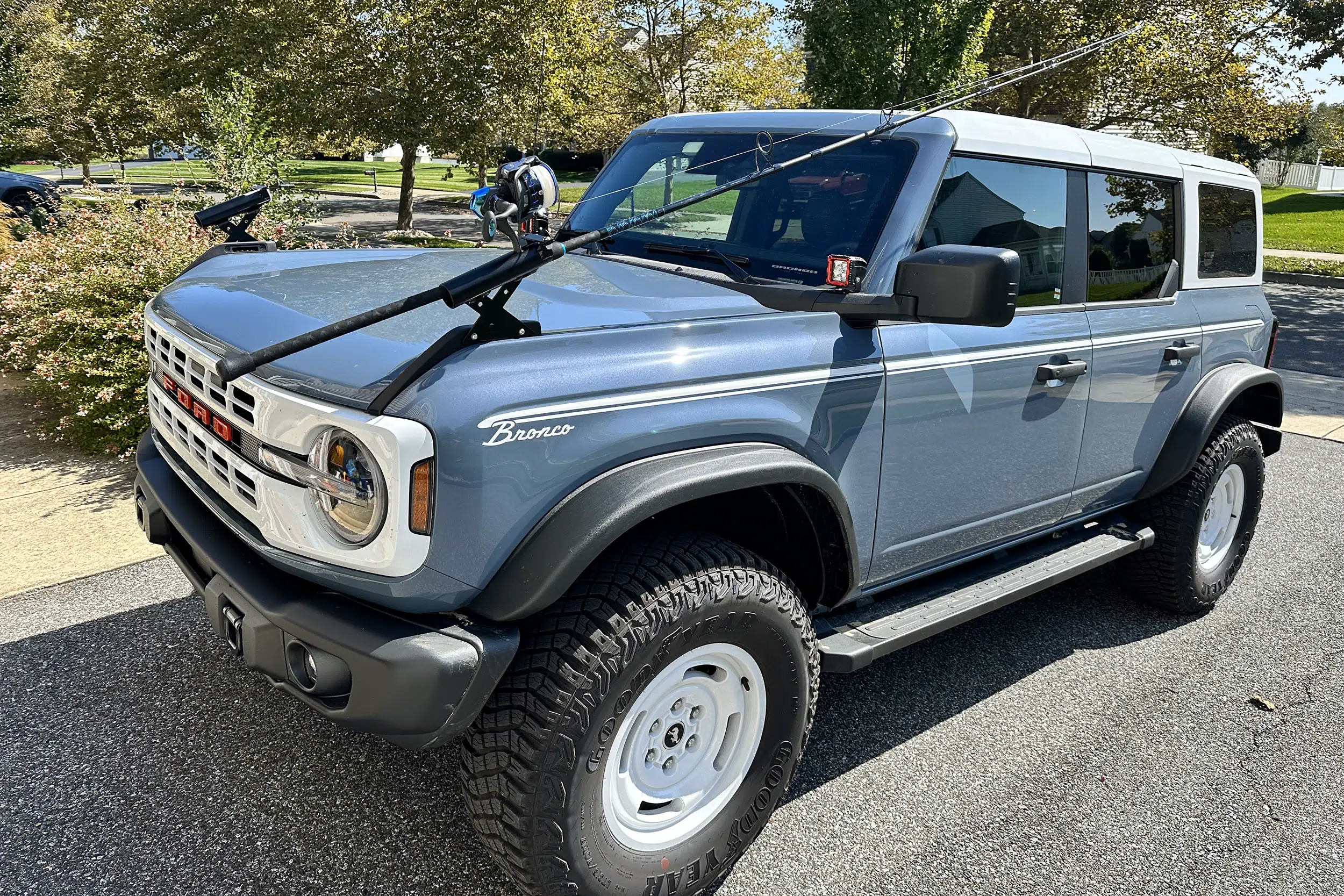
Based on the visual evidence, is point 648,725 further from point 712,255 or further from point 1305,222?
point 1305,222

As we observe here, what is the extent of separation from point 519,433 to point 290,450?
52 cm

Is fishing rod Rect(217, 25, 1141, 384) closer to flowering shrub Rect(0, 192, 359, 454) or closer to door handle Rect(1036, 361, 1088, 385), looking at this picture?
door handle Rect(1036, 361, 1088, 385)

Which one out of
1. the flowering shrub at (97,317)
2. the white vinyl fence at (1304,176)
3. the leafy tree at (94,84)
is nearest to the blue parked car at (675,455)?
the flowering shrub at (97,317)

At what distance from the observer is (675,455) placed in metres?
2.35

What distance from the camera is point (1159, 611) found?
4535 mm

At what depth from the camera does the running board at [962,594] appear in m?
2.88

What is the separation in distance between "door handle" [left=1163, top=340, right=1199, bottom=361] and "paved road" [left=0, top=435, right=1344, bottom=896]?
1232mm

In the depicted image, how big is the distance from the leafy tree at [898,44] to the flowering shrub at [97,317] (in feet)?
32.9

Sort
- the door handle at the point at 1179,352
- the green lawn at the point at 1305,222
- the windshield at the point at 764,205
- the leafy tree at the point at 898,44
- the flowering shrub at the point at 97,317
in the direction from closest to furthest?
the windshield at the point at 764,205, the door handle at the point at 1179,352, the flowering shrub at the point at 97,317, the leafy tree at the point at 898,44, the green lawn at the point at 1305,222

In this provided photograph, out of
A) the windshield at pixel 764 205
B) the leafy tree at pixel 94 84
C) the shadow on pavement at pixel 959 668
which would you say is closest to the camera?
the windshield at pixel 764 205

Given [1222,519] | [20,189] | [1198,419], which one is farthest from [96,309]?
[20,189]

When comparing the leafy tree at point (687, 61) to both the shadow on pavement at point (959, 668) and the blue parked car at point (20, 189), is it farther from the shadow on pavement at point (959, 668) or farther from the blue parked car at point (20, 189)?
the shadow on pavement at point (959, 668)

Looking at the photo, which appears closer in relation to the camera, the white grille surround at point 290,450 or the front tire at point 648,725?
the white grille surround at point 290,450

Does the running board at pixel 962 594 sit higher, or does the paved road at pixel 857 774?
the running board at pixel 962 594
